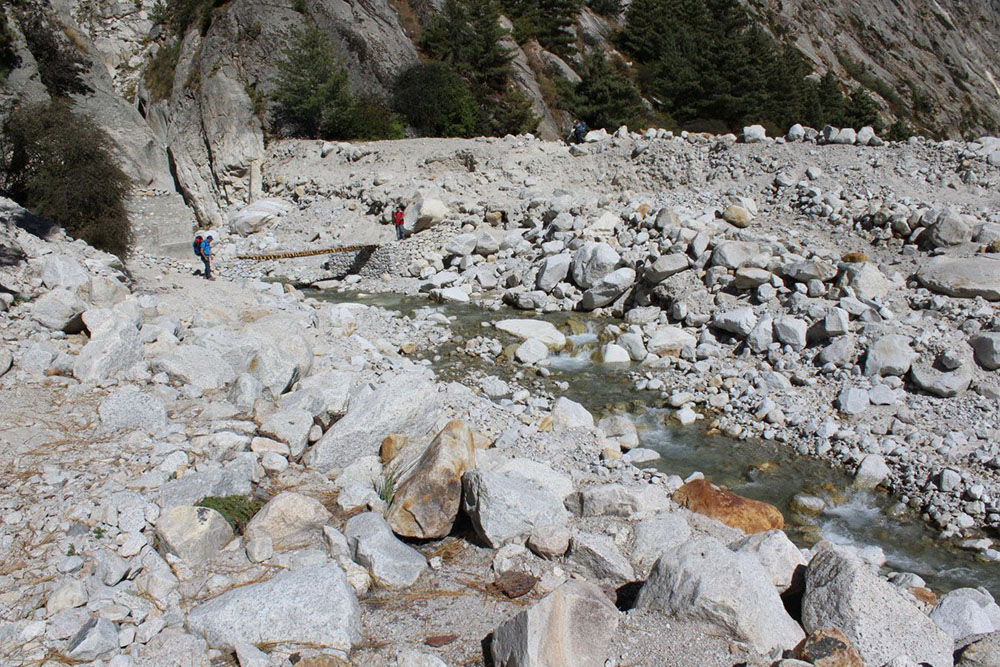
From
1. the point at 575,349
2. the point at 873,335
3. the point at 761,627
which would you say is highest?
the point at 761,627

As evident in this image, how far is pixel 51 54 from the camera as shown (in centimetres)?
2377

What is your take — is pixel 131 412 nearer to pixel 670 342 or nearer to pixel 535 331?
pixel 535 331

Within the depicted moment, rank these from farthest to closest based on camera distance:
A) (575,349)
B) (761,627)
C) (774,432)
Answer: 1. (575,349)
2. (774,432)
3. (761,627)

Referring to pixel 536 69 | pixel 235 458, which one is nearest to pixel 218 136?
pixel 536 69

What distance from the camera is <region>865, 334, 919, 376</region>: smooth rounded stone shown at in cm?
914

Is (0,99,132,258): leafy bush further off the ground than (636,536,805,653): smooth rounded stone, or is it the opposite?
(0,99,132,258): leafy bush

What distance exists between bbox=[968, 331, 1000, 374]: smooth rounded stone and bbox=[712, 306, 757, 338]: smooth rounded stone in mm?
3050

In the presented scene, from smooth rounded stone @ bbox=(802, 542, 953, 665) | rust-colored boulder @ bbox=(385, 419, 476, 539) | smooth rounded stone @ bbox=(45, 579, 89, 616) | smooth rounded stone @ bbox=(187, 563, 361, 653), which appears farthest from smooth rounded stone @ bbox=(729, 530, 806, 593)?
smooth rounded stone @ bbox=(45, 579, 89, 616)

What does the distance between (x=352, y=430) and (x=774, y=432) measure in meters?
5.58

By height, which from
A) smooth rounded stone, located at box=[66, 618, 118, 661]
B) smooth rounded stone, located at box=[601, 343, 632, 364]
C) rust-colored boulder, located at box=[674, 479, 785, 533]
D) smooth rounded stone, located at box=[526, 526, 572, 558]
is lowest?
smooth rounded stone, located at box=[601, 343, 632, 364]

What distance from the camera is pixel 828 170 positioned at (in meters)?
16.2

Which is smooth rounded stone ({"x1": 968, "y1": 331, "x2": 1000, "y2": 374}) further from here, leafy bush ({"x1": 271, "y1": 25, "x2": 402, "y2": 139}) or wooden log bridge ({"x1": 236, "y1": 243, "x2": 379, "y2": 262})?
leafy bush ({"x1": 271, "y1": 25, "x2": 402, "y2": 139})

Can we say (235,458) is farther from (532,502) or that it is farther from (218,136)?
(218,136)

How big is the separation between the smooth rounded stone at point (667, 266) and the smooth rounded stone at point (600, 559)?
8549 mm
